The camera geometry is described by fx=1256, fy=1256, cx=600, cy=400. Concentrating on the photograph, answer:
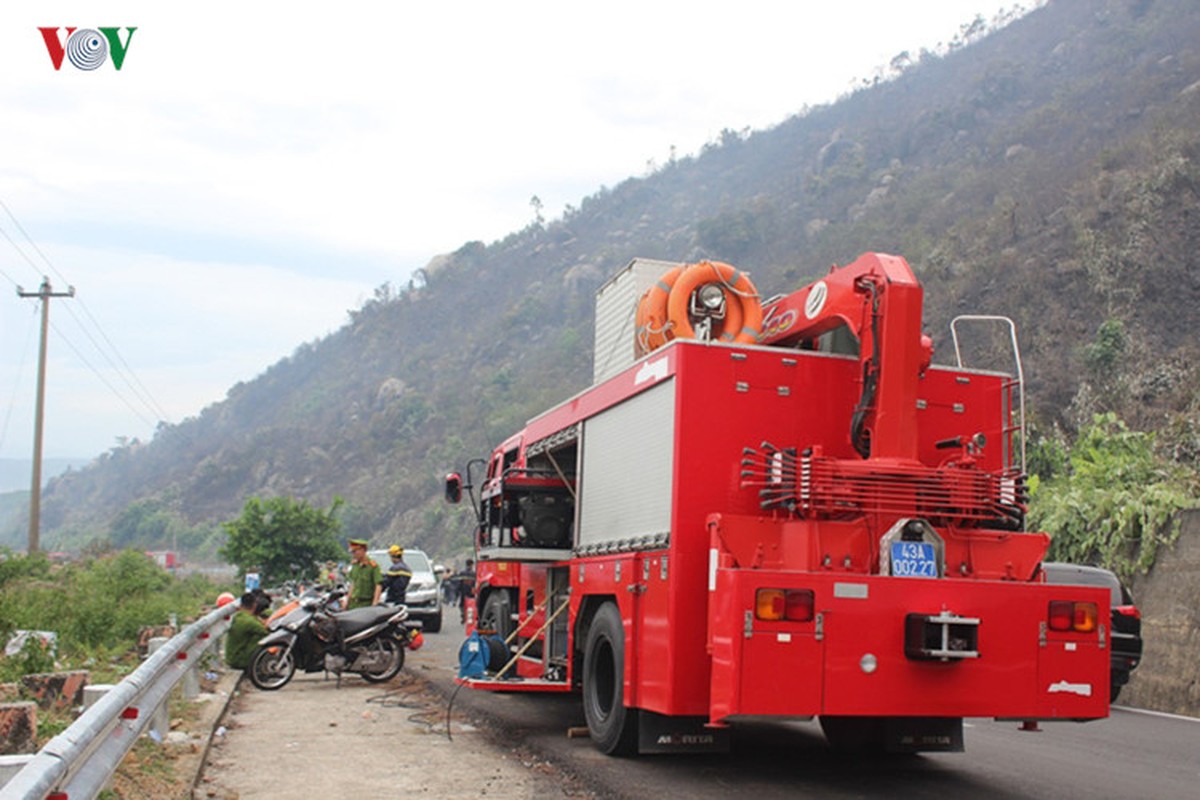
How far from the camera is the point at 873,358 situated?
859cm

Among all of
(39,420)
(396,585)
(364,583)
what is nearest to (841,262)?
(39,420)

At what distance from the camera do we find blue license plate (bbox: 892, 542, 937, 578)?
793cm

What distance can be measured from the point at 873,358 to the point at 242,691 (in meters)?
8.40

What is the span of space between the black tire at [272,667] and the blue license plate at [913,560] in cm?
812

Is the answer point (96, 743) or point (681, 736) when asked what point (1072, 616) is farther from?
point (96, 743)

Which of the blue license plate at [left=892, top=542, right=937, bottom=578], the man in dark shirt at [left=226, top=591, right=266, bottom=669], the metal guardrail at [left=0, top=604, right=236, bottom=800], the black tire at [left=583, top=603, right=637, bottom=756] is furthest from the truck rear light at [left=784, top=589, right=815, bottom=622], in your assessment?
the man in dark shirt at [left=226, top=591, right=266, bottom=669]

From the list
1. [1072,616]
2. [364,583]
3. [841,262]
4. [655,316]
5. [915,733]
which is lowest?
[915,733]

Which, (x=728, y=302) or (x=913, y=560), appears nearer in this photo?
(x=913, y=560)

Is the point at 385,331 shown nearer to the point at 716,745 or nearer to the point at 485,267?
the point at 485,267

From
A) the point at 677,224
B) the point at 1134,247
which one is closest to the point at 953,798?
the point at 1134,247

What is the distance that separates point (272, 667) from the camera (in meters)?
13.8

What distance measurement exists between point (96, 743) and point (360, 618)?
27.9ft

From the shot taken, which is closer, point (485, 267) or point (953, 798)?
point (953, 798)

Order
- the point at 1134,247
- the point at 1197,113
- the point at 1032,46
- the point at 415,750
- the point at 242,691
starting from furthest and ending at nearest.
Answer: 1. the point at 1032,46
2. the point at 1197,113
3. the point at 1134,247
4. the point at 242,691
5. the point at 415,750
